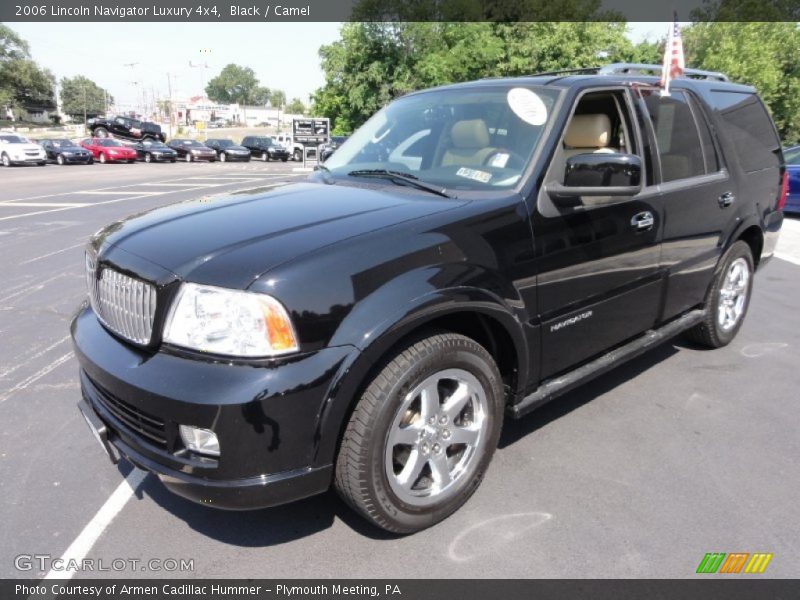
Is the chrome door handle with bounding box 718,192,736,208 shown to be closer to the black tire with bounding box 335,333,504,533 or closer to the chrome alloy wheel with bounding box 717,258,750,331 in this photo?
the chrome alloy wheel with bounding box 717,258,750,331

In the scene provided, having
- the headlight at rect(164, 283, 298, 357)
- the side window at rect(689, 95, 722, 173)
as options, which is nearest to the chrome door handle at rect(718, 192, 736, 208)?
the side window at rect(689, 95, 722, 173)

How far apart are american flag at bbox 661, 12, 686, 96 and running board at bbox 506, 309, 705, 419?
1.50m

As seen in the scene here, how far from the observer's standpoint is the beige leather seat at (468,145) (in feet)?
10.5

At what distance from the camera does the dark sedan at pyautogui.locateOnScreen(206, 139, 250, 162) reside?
40.8 m

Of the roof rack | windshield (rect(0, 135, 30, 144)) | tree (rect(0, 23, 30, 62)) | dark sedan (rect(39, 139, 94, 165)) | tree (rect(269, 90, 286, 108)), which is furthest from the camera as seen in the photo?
tree (rect(269, 90, 286, 108))

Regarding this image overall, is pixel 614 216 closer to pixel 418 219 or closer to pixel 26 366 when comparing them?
pixel 418 219

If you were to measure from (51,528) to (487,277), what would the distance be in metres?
2.21

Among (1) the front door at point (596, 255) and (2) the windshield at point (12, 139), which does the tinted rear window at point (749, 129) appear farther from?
(2) the windshield at point (12, 139)

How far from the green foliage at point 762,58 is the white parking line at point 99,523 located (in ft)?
114

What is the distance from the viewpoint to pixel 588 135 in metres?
3.64

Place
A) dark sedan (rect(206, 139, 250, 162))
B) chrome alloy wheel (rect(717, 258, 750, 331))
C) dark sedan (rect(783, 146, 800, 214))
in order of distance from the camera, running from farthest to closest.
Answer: dark sedan (rect(206, 139, 250, 162)) → dark sedan (rect(783, 146, 800, 214)) → chrome alloy wheel (rect(717, 258, 750, 331))

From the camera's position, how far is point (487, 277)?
264 centimetres

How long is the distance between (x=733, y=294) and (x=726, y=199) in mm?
917

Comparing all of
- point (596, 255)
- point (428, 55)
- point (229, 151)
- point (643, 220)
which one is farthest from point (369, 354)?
point (229, 151)
